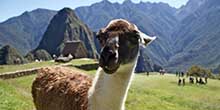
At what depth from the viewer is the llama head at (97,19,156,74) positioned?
6.49 metres

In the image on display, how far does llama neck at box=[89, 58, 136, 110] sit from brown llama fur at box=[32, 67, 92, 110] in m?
0.38

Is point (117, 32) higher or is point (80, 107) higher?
point (117, 32)

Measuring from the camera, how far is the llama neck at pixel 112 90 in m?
7.02

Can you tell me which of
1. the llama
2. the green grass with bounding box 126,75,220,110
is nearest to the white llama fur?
the llama

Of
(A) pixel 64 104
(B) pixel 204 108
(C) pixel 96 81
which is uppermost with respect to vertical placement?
(C) pixel 96 81

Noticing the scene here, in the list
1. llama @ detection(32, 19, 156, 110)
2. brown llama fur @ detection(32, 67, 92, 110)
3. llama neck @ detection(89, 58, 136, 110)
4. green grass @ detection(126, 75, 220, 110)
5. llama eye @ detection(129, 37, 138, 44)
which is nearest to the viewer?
llama @ detection(32, 19, 156, 110)

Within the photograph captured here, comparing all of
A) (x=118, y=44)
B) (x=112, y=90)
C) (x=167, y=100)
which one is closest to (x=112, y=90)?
(x=112, y=90)

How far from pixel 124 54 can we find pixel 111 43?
0.39 metres

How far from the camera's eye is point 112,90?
7.02m

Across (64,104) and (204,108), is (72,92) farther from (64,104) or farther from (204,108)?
(204,108)

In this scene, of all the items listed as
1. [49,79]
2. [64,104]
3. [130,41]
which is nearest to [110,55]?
[130,41]

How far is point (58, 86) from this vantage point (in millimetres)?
8836

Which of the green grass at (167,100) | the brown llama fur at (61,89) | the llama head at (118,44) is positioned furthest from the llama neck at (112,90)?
the green grass at (167,100)

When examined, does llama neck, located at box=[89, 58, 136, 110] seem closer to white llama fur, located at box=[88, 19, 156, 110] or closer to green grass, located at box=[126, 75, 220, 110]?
white llama fur, located at box=[88, 19, 156, 110]
